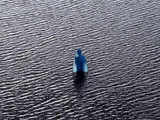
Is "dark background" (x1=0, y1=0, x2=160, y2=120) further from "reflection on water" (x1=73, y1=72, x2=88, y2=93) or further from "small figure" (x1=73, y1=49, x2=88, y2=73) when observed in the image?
"small figure" (x1=73, y1=49, x2=88, y2=73)

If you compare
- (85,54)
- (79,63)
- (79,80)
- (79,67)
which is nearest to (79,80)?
(79,80)

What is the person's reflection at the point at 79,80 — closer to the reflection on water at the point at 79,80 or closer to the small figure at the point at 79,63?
the reflection on water at the point at 79,80

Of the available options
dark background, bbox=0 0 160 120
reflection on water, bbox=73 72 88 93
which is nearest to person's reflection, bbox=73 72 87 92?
reflection on water, bbox=73 72 88 93

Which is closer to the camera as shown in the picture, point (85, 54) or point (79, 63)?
point (79, 63)

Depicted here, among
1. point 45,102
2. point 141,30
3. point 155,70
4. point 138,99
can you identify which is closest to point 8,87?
point 45,102

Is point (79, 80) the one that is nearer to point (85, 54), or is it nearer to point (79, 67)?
point (79, 67)

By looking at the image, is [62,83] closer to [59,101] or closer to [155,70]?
[59,101]
